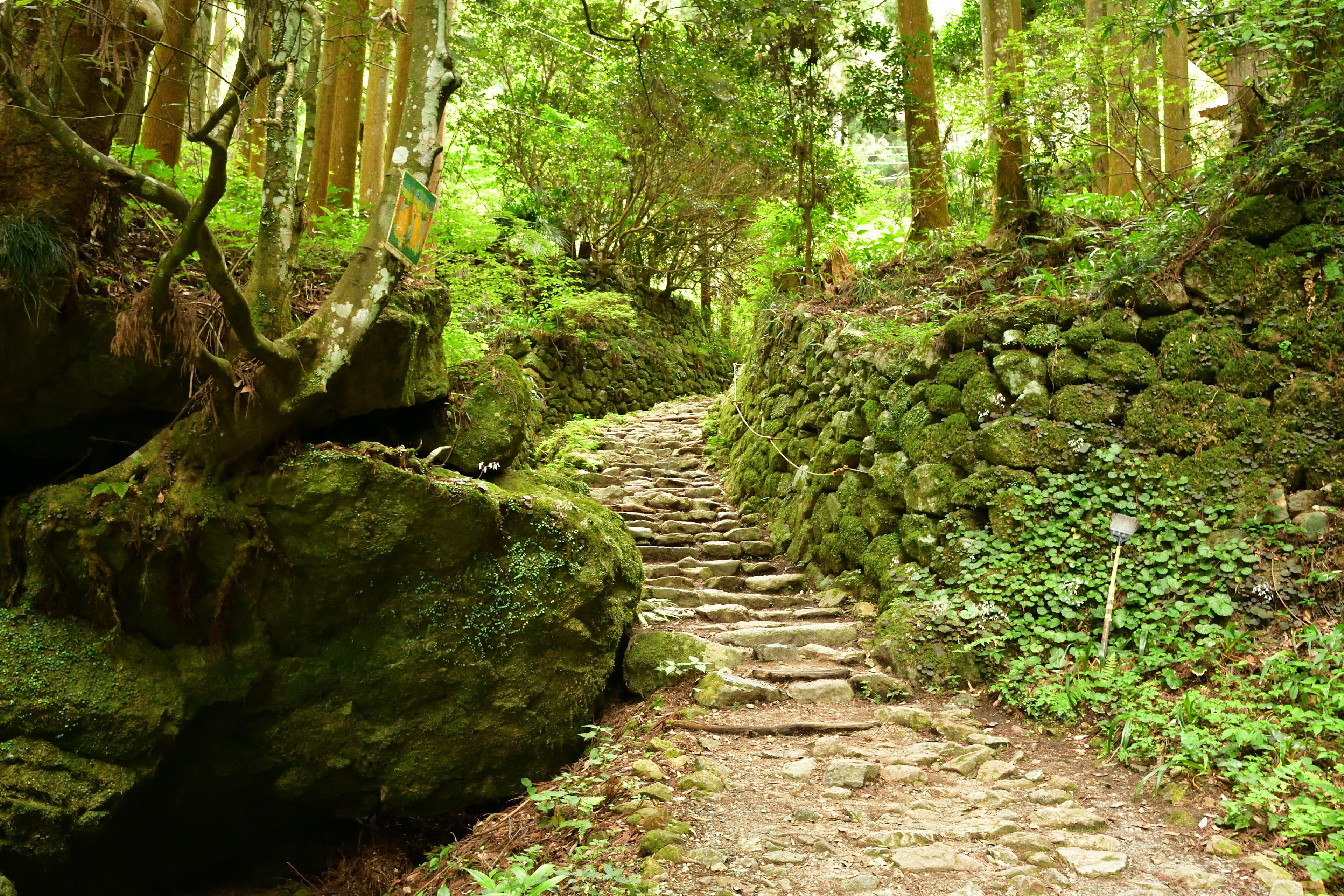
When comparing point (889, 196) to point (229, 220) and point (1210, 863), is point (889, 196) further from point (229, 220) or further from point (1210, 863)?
point (1210, 863)

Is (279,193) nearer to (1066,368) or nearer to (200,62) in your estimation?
(200,62)

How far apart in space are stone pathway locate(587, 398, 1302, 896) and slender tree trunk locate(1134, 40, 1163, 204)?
454 centimetres

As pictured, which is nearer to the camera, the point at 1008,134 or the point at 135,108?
the point at 135,108

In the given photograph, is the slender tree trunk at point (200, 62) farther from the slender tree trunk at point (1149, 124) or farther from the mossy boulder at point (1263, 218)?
the slender tree trunk at point (1149, 124)

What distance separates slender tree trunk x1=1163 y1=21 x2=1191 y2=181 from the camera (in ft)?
26.2

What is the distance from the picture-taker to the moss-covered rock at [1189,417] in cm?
449

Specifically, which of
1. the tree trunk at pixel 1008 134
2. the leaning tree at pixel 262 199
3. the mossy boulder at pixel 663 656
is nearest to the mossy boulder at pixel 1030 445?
the mossy boulder at pixel 663 656

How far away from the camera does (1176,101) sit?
7.58 m

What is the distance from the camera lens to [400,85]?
7.81 m

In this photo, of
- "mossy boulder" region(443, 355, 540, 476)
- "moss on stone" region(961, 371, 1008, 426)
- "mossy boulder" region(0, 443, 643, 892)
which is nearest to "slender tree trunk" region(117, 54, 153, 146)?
"mossy boulder" region(0, 443, 643, 892)

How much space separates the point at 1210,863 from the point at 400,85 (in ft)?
28.5

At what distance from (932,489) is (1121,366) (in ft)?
4.72

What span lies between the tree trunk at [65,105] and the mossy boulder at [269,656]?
1280 millimetres

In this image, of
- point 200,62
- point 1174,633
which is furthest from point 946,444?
point 200,62
